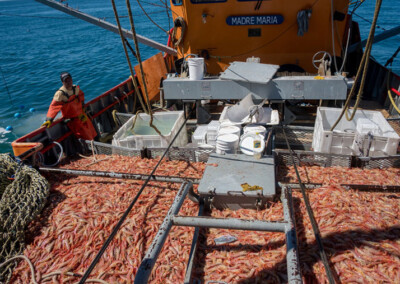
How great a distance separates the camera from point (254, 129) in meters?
6.94

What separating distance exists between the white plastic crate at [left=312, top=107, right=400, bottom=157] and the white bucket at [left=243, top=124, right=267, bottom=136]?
138cm

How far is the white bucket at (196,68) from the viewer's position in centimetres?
832

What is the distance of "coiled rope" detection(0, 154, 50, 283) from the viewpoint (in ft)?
16.3

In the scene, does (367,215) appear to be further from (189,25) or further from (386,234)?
(189,25)

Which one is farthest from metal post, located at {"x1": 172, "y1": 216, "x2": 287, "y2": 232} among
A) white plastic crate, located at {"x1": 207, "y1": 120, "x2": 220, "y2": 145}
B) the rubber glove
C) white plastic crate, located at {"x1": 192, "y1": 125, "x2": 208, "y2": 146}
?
the rubber glove

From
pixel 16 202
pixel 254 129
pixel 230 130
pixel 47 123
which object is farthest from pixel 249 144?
pixel 47 123

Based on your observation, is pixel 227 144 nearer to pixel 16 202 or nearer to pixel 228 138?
pixel 228 138

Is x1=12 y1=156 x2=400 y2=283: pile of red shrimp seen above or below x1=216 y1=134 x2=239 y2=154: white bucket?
below

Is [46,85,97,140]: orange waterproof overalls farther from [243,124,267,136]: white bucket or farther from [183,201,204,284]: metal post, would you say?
[183,201,204,284]: metal post

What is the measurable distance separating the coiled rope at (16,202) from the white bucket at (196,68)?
190 inches

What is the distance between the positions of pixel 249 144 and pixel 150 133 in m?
3.35

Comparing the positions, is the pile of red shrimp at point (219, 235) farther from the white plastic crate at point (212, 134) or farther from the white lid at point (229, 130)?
the white plastic crate at point (212, 134)

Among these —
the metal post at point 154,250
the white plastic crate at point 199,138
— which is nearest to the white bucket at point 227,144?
the white plastic crate at point 199,138

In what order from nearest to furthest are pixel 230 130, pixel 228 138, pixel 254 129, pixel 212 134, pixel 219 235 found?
pixel 219 235 < pixel 228 138 < pixel 230 130 < pixel 254 129 < pixel 212 134
